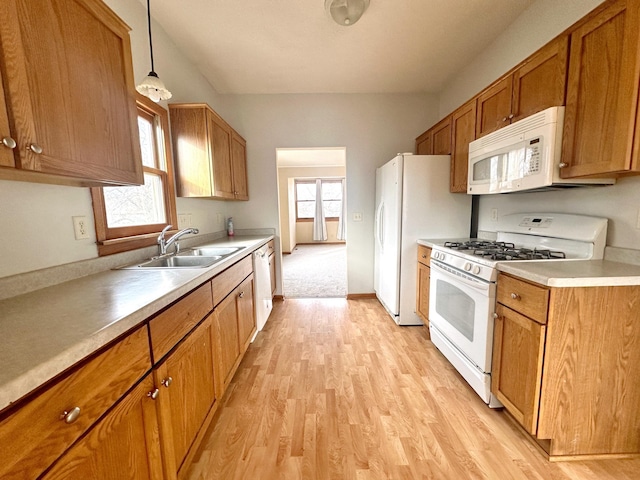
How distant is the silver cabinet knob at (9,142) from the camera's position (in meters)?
0.70

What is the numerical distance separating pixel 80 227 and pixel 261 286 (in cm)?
148

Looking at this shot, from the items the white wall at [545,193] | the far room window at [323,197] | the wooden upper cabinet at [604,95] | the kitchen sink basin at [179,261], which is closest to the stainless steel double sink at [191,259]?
the kitchen sink basin at [179,261]

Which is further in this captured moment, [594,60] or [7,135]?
[594,60]

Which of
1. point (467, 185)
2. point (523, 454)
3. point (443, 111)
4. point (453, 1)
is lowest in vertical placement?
point (523, 454)

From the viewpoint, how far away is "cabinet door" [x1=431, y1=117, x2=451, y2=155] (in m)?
2.45

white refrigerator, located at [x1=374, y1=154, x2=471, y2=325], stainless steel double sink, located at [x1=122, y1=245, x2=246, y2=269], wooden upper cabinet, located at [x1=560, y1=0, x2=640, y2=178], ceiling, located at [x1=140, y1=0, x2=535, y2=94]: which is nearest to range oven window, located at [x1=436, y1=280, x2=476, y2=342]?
white refrigerator, located at [x1=374, y1=154, x2=471, y2=325]

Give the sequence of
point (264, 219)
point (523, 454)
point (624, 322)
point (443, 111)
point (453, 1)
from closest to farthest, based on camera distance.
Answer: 1. point (624, 322)
2. point (523, 454)
3. point (453, 1)
4. point (443, 111)
5. point (264, 219)

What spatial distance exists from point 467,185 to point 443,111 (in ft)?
5.02

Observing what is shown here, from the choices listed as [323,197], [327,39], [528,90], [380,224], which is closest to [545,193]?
[528,90]

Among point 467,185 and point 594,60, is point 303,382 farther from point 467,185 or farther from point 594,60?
point 594,60

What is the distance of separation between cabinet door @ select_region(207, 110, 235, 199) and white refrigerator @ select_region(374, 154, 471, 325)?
1702mm

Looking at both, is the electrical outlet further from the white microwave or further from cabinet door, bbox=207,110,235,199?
the white microwave

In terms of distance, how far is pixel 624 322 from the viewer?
114 centimetres

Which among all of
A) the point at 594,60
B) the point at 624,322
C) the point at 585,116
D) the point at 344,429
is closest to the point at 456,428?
the point at 344,429
